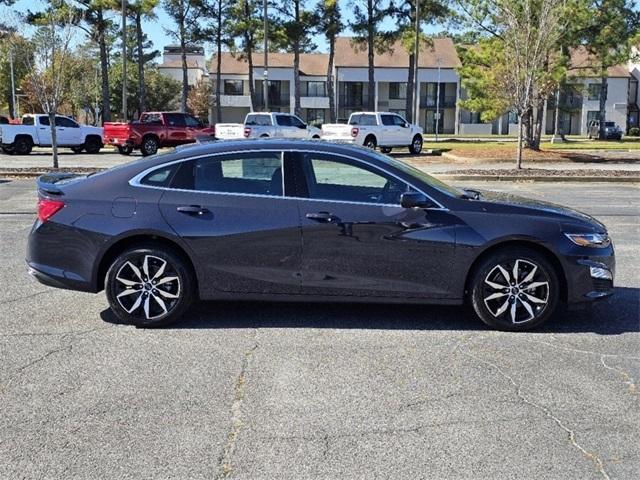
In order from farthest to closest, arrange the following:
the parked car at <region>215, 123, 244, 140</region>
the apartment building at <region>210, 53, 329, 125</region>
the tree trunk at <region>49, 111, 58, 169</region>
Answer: the apartment building at <region>210, 53, 329, 125</region>
the parked car at <region>215, 123, 244, 140</region>
the tree trunk at <region>49, 111, 58, 169</region>

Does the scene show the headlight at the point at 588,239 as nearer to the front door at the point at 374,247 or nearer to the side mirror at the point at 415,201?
the front door at the point at 374,247

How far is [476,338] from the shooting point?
5605 millimetres

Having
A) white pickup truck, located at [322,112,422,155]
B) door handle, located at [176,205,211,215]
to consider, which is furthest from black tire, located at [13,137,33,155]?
door handle, located at [176,205,211,215]

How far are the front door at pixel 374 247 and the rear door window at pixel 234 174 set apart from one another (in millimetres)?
354

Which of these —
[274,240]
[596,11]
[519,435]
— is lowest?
[519,435]

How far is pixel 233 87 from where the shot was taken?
74.9m

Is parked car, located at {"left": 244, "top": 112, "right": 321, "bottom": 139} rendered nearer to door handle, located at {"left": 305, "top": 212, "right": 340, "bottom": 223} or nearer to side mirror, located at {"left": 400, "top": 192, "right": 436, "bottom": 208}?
door handle, located at {"left": 305, "top": 212, "right": 340, "bottom": 223}

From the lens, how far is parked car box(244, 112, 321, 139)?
3031 centimetres

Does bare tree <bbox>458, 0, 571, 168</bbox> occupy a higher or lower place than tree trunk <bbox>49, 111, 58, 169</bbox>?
higher

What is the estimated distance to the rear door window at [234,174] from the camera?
580cm

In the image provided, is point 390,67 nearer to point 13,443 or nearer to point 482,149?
point 482,149

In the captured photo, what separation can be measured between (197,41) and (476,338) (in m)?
47.7

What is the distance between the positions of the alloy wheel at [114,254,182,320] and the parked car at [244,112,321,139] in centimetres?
2455

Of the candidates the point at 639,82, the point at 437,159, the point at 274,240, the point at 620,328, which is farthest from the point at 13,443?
the point at 639,82
